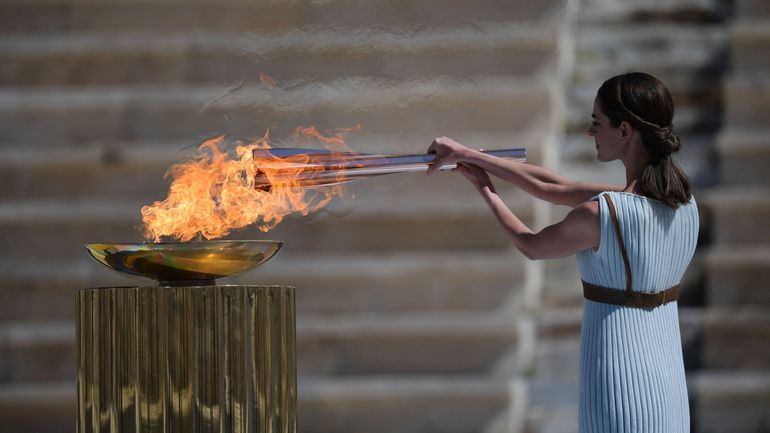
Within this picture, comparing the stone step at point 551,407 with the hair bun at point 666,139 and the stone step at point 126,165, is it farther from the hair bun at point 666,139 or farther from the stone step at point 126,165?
the hair bun at point 666,139

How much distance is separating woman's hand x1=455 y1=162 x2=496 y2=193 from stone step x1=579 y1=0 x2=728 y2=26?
→ 190cm

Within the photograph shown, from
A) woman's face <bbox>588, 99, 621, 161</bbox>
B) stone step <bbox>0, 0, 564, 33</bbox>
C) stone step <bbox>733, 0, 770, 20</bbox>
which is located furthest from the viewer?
stone step <bbox>733, 0, 770, 20</bbox>

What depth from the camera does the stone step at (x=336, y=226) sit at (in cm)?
469

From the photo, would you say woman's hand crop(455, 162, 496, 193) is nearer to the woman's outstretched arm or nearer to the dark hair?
the woman's outstretched arm

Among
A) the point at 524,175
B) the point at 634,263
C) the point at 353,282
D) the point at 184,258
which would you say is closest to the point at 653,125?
the point at 634,263

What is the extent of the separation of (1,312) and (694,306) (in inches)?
122

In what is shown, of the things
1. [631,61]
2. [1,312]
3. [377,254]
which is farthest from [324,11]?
[1,312]

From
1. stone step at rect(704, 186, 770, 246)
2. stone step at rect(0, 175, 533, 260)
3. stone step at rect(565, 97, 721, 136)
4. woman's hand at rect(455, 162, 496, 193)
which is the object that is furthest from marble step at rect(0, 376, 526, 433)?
woman's hand at rect(455, 162, 496, 193)

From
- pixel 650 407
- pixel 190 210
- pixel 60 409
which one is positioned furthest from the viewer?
pixel 60 409

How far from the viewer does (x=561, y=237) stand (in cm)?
294

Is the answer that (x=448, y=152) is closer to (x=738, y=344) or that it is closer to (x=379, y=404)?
(x=379, y=404)

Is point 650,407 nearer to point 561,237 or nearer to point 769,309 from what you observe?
point 561,237

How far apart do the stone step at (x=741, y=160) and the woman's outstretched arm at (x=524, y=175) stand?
1.58 meters

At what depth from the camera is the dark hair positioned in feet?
9.53
